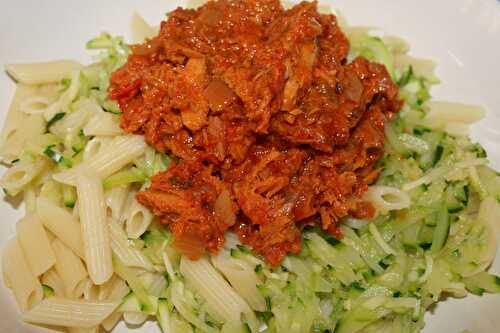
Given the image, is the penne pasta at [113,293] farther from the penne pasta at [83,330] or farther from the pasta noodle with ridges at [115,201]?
the pasta noodle with ridges at [115,201]

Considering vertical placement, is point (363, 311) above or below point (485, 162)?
below

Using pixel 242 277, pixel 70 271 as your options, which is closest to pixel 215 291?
pixel 242 277

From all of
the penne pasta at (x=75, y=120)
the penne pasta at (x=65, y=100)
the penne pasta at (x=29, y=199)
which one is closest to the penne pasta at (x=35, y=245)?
the penne pasta at (x=29, y=199)

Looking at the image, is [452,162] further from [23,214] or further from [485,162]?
[23,214]

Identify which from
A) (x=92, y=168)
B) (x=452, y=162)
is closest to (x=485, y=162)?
(x=452, y=162)

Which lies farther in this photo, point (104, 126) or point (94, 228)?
point (104, 126)

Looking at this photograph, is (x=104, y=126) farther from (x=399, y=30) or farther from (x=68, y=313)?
(x=399, y=30)
